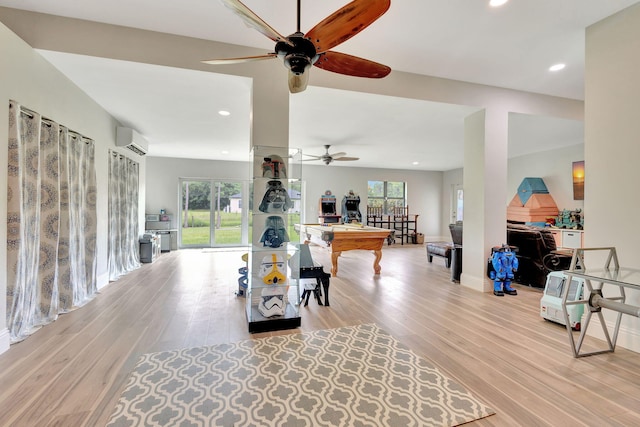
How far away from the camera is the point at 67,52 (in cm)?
266

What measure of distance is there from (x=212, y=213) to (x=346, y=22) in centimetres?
791

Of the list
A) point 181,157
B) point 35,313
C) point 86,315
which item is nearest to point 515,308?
point 86,315

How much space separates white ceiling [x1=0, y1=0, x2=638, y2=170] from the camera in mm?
2516

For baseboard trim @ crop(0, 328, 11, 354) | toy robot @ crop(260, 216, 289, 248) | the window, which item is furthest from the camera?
the window

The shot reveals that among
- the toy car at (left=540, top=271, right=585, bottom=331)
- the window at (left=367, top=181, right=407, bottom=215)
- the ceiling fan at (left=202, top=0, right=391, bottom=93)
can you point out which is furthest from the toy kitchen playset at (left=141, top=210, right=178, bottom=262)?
the toy car at (left=540, top=271, right=585, bottom=331)

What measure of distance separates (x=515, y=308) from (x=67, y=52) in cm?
540

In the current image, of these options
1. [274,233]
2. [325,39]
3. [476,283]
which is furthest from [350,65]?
[476,283]

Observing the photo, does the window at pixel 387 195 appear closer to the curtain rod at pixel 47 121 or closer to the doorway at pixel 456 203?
the doorway at pixel 456 203

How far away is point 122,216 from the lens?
16.4 feet

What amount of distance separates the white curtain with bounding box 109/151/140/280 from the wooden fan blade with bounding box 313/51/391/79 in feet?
13.6

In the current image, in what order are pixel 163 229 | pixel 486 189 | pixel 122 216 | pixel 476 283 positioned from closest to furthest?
pixel 486 189 → pixel 476 283 → pixel 122 216 → pixel 163 229

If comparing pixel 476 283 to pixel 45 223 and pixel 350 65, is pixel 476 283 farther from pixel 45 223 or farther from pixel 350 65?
pixel 45 223

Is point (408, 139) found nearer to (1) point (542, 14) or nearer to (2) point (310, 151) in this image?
(2) point (310, 151)

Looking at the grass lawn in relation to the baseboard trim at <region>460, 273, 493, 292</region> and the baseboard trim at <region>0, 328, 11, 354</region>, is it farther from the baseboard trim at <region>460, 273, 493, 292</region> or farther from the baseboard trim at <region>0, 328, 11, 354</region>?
the baseboard trim at <region>460, 273, 493, 292</region>
